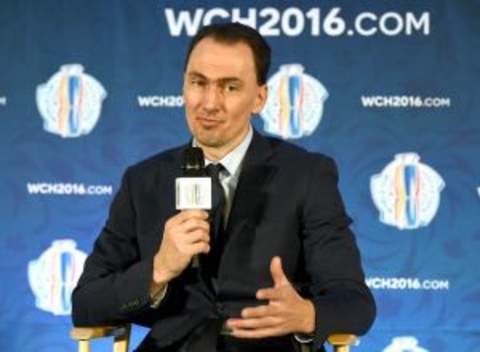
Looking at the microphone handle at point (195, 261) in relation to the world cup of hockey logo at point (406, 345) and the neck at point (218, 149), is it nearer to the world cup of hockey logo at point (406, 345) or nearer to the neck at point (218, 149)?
the neck at point (218, 149)

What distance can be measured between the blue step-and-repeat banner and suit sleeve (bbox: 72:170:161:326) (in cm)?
170

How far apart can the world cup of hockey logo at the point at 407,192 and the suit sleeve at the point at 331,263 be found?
169 cm

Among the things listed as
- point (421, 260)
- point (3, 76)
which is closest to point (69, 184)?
point (3, 76)

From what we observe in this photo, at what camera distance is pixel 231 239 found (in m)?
1.93

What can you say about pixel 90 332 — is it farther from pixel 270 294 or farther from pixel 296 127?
A: pixel 296 127

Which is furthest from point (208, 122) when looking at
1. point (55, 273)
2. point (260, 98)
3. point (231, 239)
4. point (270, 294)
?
point (55, 273)

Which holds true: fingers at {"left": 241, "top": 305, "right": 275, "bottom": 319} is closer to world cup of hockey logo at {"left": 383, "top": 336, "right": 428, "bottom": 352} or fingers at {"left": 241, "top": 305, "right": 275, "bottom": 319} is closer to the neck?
the neck

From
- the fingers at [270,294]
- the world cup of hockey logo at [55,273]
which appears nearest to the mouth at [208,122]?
the fingers at [270,294]

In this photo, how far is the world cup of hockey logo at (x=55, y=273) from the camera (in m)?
3.79

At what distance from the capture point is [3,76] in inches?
150

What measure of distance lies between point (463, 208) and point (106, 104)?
1744 millimetres

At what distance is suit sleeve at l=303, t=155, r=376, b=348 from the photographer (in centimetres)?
176

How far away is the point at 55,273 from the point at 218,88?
85.0 inches

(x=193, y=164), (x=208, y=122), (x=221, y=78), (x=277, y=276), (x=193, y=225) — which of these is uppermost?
(x=221, y=78)
